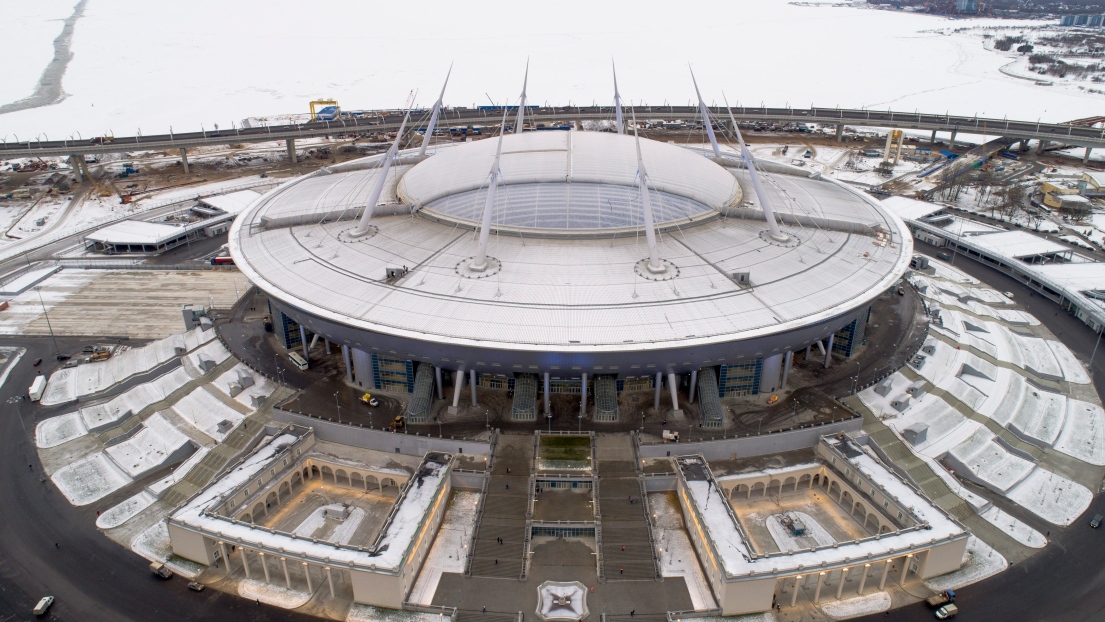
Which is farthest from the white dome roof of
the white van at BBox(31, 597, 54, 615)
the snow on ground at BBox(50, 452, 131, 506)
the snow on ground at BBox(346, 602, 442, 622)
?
the white van at BBox(31, 597, 54, 615)

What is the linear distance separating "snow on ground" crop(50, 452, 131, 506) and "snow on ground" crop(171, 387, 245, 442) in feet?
21.3

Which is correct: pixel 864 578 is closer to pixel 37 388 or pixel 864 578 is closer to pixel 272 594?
pixel 272 594

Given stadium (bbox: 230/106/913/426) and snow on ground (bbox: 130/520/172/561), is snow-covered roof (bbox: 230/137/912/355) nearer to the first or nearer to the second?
stadium (bbox: 230/106/913/426)

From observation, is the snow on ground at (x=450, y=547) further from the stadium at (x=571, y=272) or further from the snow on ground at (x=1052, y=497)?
the snow on ground at (x=1052, y=497)

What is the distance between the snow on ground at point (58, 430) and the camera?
5425 centimetres

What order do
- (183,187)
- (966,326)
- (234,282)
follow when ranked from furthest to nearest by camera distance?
(183,187) < (234,282) < (966,326)

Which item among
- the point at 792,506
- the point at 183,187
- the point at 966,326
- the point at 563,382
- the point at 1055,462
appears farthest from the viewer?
the point at 183,187

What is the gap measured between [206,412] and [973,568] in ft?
195

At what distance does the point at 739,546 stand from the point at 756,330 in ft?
52.3

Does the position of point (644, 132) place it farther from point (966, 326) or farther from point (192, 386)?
point (192, 386)

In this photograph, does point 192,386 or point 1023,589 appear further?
point 192,386

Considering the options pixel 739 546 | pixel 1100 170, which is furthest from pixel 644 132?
pixel 739 546

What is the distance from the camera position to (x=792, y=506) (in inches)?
1893

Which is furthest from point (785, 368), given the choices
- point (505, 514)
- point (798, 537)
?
point (505, 514)
